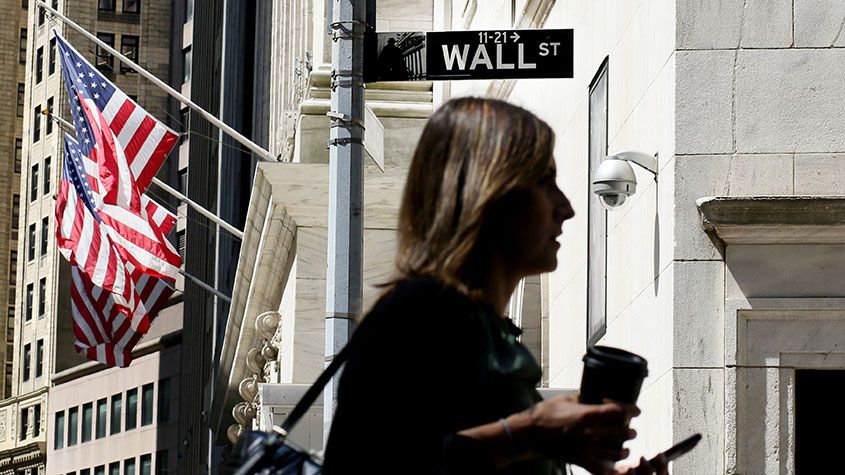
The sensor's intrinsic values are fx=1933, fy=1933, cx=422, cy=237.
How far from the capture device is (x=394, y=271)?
130 inches

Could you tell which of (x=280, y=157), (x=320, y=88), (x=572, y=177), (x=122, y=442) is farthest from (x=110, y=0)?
(x=572, y=177)

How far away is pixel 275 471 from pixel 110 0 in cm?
10341

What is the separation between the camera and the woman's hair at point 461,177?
3.21 meters

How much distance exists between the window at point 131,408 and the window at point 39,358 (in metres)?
10.7

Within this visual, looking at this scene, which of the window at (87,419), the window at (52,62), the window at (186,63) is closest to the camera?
the window at (186,63)

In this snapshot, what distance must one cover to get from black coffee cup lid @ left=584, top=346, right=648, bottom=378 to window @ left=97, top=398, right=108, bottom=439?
314 ft

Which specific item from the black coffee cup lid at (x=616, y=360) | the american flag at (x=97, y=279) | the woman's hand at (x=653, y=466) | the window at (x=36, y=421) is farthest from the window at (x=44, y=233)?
the black coffee cup lid at (x=616, y=360)

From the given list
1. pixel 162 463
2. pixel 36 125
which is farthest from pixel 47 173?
pixel 162 463

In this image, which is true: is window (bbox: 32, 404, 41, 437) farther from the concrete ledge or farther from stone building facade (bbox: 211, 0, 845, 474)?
the concrete ledge

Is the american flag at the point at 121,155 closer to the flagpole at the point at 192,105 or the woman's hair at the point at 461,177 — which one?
the flagpole at the point at 192,105

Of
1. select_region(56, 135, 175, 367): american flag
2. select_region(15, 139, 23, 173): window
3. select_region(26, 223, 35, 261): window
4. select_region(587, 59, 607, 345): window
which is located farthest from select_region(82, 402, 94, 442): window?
select_region(587, 59, 607, 345): window

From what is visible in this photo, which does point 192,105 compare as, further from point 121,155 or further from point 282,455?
point 282,455

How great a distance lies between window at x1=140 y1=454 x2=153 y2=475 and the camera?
303ft

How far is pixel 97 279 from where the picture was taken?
28750mm
